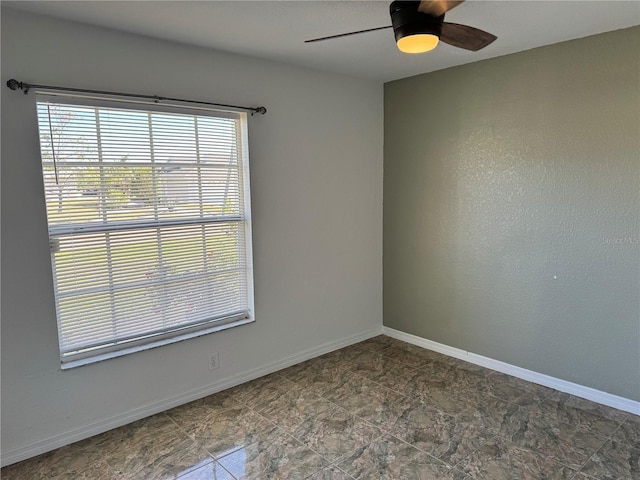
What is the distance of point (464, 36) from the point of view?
2.05 m

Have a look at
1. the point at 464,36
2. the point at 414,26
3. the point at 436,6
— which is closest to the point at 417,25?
the point at 414,26

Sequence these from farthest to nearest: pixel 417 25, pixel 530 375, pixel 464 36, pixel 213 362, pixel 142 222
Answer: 1. pixel 530 375
2. pixel 213 362
3. pixel 142 222
4. pixel 464 36
5. pixel 417 25

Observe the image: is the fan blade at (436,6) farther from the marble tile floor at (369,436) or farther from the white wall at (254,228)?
the marble tile floor at (369,436)

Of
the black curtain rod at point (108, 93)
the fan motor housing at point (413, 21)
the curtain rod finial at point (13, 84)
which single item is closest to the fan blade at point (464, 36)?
the fan motor housing at point (413, 21)

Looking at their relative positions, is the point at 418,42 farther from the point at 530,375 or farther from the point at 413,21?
the point at 530,375

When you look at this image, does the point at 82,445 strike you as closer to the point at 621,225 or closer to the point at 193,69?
the point at 193,69

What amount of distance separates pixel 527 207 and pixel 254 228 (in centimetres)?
198

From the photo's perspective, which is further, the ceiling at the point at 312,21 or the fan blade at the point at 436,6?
the ceiling at the point at 312,21

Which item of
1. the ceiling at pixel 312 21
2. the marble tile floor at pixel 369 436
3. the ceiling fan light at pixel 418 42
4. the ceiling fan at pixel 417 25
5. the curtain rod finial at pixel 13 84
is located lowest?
the marble tile floor at pixel 369 436

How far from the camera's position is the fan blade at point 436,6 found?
168cm

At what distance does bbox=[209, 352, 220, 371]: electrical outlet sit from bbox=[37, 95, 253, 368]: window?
7.9 inches

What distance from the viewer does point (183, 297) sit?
2.87m

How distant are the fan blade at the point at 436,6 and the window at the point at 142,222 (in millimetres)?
1593

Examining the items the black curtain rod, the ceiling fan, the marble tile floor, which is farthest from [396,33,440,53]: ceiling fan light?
the marble tile floor
